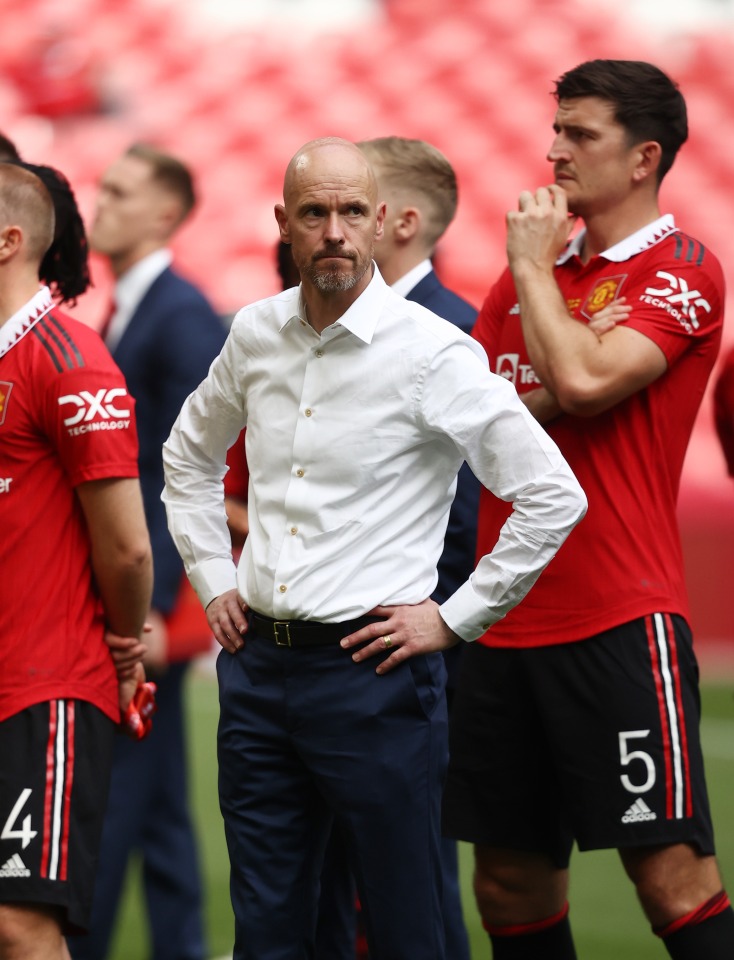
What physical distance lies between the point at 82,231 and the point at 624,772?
1.40m

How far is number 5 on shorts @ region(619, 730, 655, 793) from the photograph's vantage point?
101 inches

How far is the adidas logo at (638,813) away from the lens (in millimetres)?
2559

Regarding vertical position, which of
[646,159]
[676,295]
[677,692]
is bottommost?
[677,692]

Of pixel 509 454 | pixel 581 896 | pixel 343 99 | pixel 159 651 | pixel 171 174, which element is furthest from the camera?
pixel 343 99

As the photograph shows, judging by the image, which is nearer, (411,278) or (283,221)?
(283,221)

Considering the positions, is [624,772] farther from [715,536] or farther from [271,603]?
[715,536]

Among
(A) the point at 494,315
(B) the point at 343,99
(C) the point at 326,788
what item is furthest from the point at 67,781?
(B) the point at 343,99

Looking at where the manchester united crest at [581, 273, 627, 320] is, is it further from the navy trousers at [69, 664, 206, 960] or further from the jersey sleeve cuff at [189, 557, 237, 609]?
the navy trousers at [69, 664, 206, 960]

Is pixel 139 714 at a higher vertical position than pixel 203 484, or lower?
lower

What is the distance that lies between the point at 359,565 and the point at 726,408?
121 cm

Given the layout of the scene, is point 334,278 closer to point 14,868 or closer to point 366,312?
point 366,312

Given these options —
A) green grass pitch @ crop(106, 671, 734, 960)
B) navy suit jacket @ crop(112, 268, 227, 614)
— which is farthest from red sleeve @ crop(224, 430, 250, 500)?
green grass pitch @ crop(106, 671, 734, 960)

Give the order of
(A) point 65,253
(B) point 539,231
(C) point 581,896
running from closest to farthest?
(B) point 539,231, (A) point 65,253, (C) point 581,896

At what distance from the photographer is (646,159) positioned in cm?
274
